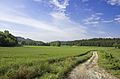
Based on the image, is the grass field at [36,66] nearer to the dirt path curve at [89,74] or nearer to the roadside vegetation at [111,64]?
the roadside vegetation at [111,64]

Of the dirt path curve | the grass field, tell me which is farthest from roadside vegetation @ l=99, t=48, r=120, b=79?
the dirt path curve

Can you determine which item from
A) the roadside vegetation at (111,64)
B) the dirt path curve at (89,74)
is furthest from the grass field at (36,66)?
the dirt path curve at (89,74)

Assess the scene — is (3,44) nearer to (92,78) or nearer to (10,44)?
(10,44)

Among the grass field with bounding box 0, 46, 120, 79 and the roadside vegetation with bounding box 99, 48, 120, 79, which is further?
the roadside vegetation with bounding box 99, 48, 120, 79

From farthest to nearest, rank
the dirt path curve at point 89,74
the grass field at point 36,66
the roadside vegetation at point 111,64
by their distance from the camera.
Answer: the roadside vegetation at point 111,64, the dirt path curve at point 89,74, the grass field at point 36,66

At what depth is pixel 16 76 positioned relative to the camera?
1738cm

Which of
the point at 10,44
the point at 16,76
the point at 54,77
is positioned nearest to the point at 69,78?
the point at 54,77

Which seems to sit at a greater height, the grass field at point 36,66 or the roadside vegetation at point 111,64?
the grass field at point 36,66

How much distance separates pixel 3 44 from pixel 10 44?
909 centimetres

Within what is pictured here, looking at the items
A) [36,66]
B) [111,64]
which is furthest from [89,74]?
[111,64]

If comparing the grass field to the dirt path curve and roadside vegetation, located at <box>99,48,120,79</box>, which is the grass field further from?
the dirt path curve

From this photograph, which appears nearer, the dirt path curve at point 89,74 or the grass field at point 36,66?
the grass field at point 36,66

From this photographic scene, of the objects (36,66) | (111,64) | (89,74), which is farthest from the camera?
(111,64)

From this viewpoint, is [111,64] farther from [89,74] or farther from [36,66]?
[36,66]
